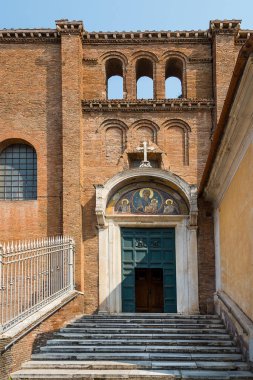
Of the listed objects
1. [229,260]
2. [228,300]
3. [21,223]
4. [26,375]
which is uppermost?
[21,223]

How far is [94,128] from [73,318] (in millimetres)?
5754

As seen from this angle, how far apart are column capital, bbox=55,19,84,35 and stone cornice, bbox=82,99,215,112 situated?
2.12 m

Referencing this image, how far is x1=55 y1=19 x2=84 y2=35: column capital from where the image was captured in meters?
15.0

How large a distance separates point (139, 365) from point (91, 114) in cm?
880

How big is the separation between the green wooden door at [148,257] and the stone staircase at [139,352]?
3264 millimetres

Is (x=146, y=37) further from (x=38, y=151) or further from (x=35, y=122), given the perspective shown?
(x=38, y=151)

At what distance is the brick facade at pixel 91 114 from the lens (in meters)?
14.4

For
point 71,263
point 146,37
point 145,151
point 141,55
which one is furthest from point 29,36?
point 71,263

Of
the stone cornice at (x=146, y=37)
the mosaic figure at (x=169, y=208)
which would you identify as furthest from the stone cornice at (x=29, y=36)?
the mosaic figure at (x=169, y=208)

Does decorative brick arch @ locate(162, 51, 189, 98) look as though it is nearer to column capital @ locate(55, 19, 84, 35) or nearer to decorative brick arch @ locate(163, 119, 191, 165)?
decorative brick arch @ locate(163, 119, 191, 165)

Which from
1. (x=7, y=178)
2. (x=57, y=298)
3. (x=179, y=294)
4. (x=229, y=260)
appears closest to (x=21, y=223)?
(x=7, y=178)

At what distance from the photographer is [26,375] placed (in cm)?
777

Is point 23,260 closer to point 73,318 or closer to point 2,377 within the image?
point 2,377

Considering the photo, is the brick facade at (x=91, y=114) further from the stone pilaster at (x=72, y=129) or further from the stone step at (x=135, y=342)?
the stone step at (x=135, y=342)
